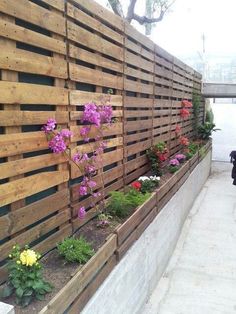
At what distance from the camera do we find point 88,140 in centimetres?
310

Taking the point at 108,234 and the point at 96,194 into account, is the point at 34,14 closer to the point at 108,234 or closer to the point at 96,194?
the point at 96,194

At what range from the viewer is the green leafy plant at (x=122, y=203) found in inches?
138

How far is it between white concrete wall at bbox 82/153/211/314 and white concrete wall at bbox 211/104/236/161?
354 inches

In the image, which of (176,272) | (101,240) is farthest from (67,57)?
(176,272)

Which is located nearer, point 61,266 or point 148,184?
point 61,266

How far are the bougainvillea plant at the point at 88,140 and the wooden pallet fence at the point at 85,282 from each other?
41cm

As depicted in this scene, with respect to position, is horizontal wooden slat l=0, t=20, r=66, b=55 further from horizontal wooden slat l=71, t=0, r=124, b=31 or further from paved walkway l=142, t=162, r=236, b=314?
paved walkway l=142, t=162, r=236, b=314

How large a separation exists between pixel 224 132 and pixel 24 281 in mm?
14954

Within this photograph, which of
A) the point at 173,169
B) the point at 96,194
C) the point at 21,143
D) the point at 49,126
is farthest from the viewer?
the point at 173,169

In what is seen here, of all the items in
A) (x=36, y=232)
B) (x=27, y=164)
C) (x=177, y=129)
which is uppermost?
(x=27, y=164)

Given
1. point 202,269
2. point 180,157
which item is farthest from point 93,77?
point 180,157

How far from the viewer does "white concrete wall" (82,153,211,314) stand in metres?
2.65

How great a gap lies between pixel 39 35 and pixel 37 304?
166 cm

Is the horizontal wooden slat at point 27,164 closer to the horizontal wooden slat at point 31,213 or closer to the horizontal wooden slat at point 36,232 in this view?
the horizontal wooden slat at point 31,213
